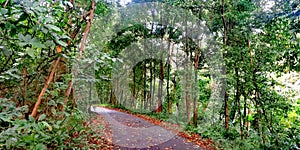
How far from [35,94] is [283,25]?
6.04 metres

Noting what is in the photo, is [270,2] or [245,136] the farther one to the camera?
[245,136]

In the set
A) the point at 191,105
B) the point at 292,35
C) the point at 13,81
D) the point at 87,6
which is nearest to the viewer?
the point at 13,81

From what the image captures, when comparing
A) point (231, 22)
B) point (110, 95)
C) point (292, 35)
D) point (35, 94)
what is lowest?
point (110, 95)

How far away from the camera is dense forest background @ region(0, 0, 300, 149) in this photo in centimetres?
160

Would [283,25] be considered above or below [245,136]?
above

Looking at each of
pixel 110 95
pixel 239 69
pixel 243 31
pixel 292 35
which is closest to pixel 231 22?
pixel 243 31

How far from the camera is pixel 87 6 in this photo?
453cm

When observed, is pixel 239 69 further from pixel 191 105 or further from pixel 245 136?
pixel 191 105

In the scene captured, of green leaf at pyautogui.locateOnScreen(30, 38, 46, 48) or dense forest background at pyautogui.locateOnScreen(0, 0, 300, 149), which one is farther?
dense forest background at pyautogui.locateOnScreen(0, 0, 300, 149)

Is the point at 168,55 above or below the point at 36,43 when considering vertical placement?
above

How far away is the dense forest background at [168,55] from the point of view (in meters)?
1.60

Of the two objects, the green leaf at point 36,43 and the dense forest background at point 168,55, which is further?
the dense forest background at point 168,55

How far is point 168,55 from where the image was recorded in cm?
1586

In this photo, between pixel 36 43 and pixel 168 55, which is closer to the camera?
pixel 36 43
